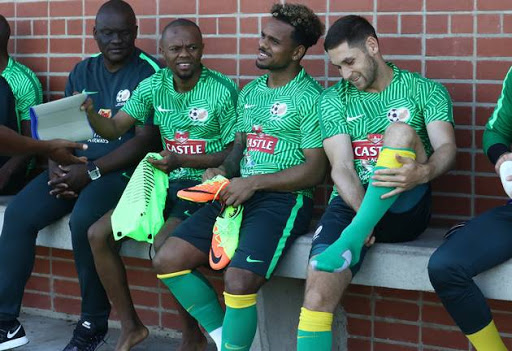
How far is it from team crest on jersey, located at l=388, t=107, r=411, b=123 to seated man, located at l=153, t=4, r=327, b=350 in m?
0.36

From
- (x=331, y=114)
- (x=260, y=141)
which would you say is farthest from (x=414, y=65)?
(x=260, y=141)

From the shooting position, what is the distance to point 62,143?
15.6 feet

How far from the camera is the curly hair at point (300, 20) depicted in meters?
4.57

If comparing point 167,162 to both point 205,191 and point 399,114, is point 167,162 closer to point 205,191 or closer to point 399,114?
point 205,191

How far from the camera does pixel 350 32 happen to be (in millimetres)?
4285

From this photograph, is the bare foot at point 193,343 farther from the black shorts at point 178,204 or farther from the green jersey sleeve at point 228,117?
the green jersey sleeve at point 228,117

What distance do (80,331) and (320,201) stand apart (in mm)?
1319

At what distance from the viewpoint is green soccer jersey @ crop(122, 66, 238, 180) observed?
4.80m

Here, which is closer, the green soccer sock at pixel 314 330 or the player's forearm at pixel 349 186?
the green soccer sock at pixel 314 330

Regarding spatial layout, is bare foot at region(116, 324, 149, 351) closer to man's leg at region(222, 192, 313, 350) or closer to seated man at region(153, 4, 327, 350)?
seated man at region(153, 4, 327, 350)

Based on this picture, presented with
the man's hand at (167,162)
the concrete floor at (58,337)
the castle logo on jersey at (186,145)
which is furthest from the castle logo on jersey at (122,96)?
the concrete floor at (58,337)

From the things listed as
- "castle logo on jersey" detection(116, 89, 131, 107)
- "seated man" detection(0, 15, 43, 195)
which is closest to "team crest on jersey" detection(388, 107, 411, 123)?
"castle logo on jersey" detection(116, 89, 131, 107)

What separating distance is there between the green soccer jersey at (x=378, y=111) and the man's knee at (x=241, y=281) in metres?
0.56

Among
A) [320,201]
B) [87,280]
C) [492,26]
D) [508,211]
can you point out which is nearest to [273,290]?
[320,201]
